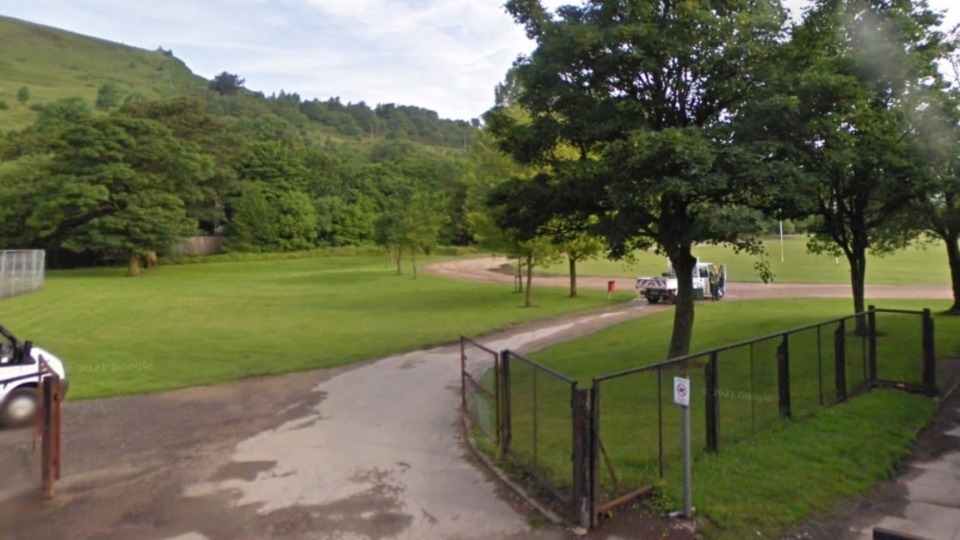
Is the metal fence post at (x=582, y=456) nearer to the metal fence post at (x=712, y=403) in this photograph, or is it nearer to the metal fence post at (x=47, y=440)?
the metal fence post at (x=712, y=403)

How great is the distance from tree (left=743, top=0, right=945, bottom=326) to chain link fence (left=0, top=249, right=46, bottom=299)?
40569mm

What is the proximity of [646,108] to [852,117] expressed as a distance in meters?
4.40

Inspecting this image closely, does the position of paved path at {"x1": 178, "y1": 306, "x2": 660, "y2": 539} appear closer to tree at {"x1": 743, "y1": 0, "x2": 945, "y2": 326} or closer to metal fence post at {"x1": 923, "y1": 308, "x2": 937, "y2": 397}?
tree at {"x1": 743, "y1": 0, "x2": 945, "y2": 326}

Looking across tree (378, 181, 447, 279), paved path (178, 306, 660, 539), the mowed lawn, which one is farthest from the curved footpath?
tree (378, 181, 447, 279)

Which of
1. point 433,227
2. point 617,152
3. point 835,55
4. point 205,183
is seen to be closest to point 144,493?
point 617,152

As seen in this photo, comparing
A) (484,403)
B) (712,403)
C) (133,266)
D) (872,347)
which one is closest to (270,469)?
(484,403)

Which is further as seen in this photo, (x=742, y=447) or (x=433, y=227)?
(x=433, y=227)

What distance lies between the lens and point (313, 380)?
1631cm

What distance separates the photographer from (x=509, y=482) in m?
8.76

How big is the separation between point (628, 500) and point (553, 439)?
7.82 ft

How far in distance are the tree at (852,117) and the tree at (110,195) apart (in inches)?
2201

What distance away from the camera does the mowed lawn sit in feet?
59.2

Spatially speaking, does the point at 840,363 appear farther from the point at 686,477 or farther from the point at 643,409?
the point at 686,477

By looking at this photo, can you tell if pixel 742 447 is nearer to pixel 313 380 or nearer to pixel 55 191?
pixel 313 380
